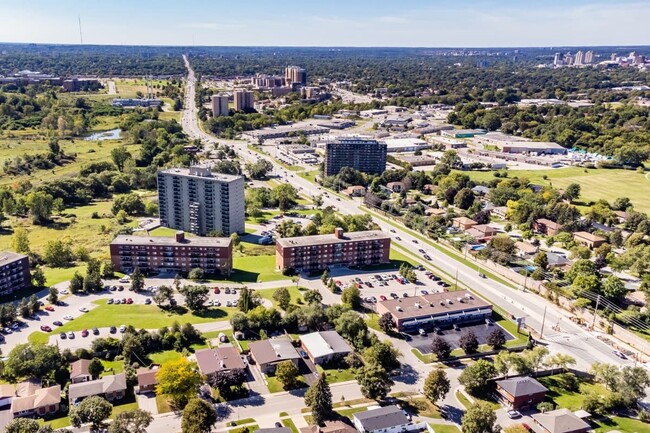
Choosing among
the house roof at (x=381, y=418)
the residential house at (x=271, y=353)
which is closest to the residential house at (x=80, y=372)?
the residential house at (x=271, y=353)

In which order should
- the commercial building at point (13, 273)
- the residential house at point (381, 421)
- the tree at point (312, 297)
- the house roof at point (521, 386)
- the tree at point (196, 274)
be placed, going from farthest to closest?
the tree at point (196, 274), the commercial building at point (13, 273), the tree at point (312, 297), the house roof at point (521, 386), the residential house at point (381, 421)

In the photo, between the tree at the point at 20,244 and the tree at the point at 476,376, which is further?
the tree at the point at 20,244

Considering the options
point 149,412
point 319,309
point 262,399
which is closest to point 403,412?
point 262,399

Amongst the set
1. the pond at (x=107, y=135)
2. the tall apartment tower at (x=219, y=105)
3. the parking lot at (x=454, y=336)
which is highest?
the tall apartment tower at (x=219, y=105)

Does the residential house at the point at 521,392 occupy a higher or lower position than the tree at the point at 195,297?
lower

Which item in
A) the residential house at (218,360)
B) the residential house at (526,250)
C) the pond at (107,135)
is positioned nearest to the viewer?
the residential house at (218,360)

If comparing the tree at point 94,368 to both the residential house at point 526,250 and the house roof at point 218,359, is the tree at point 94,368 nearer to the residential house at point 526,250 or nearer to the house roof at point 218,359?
the house roof at point 218,359
